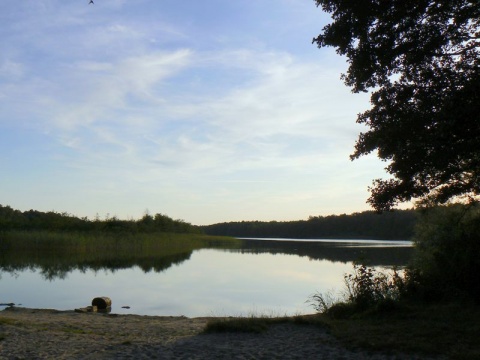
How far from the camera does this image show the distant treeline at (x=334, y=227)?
8725 cm

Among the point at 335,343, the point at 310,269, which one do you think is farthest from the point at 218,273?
the point at 335,343

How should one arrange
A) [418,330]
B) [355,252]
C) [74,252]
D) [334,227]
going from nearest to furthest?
[418,330], [74,252], [355,252], [334,227]

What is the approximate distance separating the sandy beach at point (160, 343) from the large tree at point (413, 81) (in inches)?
137

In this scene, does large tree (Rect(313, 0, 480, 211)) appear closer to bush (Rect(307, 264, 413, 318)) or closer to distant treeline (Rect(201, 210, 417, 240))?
bush (Rect(307, 264, 413, 318))

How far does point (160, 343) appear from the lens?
912 cm

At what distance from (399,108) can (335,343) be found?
459cm

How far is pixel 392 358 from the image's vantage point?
7805 mm

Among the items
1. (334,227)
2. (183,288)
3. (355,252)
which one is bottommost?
(183,288)

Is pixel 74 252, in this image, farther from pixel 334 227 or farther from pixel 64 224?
pixel 334 227

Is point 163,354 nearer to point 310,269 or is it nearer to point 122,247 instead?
point 310,269

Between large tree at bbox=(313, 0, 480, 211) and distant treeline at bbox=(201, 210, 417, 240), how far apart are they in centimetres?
6175

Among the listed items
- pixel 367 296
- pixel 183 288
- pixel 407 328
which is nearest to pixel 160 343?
pixel 407 328

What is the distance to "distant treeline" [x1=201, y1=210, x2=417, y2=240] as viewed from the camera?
8725 cm

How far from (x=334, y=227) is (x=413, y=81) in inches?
4105
